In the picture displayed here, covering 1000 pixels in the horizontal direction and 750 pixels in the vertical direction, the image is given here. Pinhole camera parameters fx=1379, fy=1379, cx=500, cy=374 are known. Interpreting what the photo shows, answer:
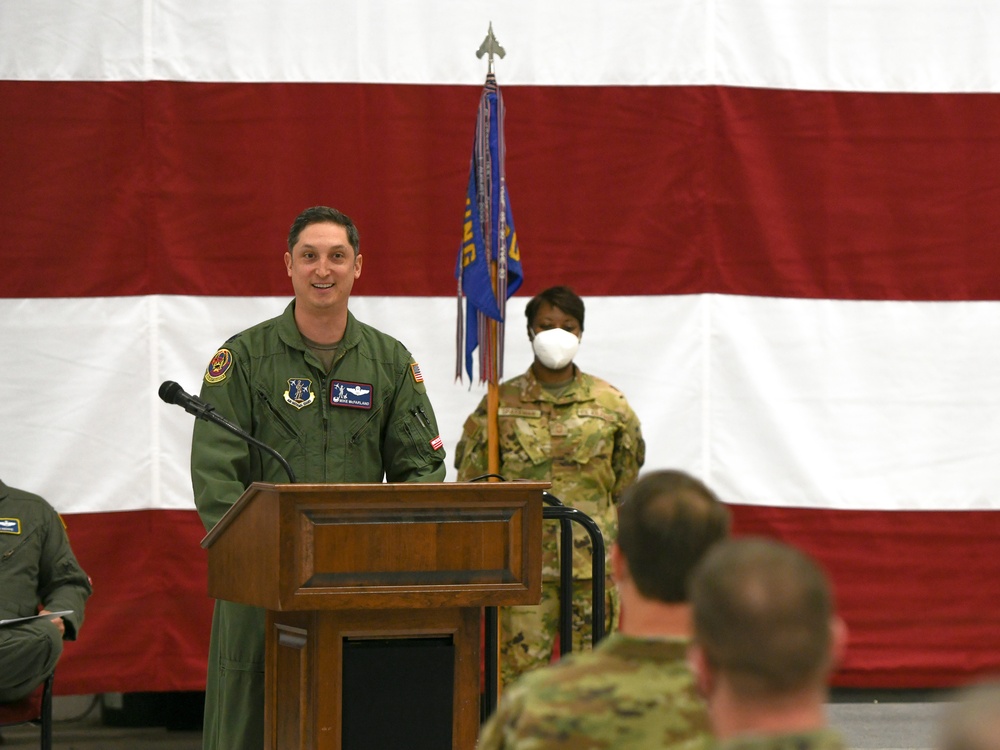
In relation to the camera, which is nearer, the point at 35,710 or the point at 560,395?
the point at 35,710

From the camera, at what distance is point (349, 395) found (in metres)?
2.87

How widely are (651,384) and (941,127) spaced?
53.4 inches


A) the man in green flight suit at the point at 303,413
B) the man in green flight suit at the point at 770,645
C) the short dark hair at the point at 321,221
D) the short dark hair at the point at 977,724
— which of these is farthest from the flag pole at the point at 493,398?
the short dark hair at the point at 977,724

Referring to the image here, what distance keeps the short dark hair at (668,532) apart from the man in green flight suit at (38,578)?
239cm

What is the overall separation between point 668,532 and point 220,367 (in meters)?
1.61

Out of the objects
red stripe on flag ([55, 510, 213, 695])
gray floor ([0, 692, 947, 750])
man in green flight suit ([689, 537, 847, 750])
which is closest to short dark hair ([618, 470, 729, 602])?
man in green flight suit ([689, 537, 847, 750])

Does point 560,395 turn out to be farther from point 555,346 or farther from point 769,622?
point 769,622

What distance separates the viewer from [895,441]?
4.72m

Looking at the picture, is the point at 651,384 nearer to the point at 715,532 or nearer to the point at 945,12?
the point at 945,12

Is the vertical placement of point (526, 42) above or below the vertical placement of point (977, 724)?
above

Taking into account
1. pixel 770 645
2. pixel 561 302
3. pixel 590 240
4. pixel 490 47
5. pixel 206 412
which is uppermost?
pixel 490 47

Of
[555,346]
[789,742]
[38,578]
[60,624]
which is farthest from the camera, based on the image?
[555,346]

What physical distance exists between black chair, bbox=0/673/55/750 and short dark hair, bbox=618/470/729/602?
7.93 ft

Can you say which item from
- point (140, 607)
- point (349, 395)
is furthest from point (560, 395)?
point (140, 607)
